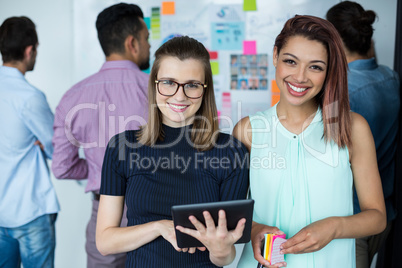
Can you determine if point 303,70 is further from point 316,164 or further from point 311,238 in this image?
point 311,238

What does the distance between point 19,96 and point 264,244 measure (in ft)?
5.26

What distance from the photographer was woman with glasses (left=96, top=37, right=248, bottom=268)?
4.20 ft

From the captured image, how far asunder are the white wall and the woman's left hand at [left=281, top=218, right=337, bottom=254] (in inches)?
91.2

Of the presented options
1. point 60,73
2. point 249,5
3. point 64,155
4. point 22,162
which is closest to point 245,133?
point 64,155

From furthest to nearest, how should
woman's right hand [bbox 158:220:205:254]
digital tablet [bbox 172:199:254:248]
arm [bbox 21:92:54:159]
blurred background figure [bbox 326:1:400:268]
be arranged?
1. arm [bbox 21:92:54:159]
2. blurred background figure [bbox 326:1:400:268]
3. woman's right hand [bbox 158:220:205:254]
4. digital tablet [bbox 172:199:254:248]

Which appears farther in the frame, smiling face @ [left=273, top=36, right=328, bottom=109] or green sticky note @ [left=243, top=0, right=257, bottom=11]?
green sticky note @ [left=243, top=0, right=257, bottom=11]

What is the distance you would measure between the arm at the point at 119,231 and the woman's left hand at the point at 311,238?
34 centimetres

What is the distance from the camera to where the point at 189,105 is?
1.34 m

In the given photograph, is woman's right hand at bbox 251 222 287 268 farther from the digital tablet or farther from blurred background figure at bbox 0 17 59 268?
blurred background figure at bbox 0 17 59 268

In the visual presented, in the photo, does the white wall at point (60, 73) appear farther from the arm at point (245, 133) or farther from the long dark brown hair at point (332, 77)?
the long dark brown hair at point (332, 77)

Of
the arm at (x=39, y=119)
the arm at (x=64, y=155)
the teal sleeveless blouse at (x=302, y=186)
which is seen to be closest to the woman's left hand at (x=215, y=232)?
the teal sleeveless blouse at (x=302, y=186)

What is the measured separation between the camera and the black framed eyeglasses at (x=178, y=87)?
4.35 feet

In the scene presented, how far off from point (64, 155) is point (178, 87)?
1.06 metres

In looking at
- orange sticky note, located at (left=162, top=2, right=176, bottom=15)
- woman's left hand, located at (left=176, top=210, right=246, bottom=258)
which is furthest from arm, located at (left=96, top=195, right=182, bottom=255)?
orange sticky note, located at (left=162, top=2, right=176, bottom=15)
